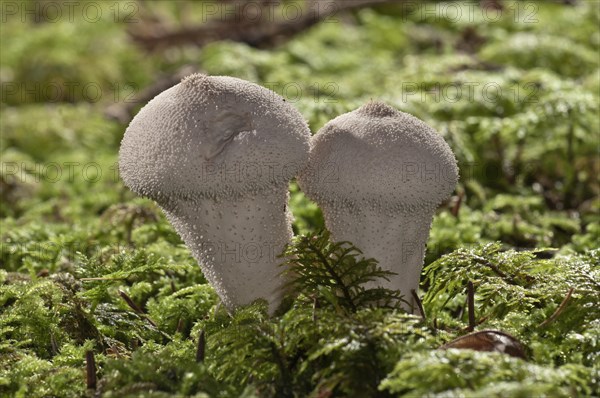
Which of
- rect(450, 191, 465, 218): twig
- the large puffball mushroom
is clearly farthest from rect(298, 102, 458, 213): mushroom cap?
rect(450, 191, 465, 218): twig

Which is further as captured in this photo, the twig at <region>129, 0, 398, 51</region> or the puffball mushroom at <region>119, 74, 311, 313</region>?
the twig at <region>129, 0, 398, 51</region>

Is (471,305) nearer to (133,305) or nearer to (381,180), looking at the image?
(381,180)

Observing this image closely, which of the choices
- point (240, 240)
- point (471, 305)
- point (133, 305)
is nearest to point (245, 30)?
point (133, 305)

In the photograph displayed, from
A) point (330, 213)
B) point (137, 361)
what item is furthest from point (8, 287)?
point (330, 213)

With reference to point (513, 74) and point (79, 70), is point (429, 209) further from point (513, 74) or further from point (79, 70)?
point (79, 70)

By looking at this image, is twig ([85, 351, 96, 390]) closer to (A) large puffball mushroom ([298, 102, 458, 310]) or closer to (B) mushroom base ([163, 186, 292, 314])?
(B) mushroom base ([163, 186, 292, 314])
